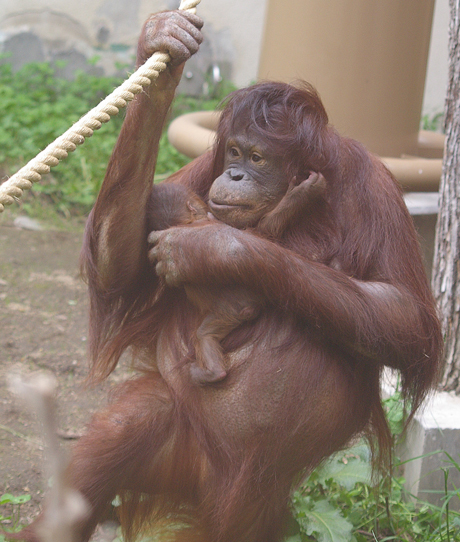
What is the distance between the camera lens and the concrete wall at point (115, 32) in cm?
774

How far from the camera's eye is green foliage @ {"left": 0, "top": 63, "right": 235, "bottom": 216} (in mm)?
6227

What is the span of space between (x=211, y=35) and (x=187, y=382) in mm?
6706

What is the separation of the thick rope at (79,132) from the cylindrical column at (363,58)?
9.53 ft

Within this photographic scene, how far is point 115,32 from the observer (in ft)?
25.8

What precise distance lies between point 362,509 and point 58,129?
16.2ft

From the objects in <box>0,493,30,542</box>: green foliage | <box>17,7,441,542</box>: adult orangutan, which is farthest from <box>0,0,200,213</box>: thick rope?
<box>0,493,30,542</box>: green foliage

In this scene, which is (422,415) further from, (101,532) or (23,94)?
(23,94)

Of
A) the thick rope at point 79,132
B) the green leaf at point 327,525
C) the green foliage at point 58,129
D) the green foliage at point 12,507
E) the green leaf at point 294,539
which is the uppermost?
the thick rope at point 79,132

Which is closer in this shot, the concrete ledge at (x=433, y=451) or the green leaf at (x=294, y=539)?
the green leaf at (x=294, y=539)

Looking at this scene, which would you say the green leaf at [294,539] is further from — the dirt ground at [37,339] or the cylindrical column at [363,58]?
the cylindrical column at [363,58]

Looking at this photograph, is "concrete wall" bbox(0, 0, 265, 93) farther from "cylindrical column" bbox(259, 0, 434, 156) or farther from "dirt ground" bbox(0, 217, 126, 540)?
"cylindrical column" bbox(259, 0, 434, 156)

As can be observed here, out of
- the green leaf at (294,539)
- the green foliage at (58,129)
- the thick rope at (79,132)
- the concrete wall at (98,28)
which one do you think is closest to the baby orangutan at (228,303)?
the thick rope at (79,132)

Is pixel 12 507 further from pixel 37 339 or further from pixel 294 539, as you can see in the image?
Result: pixel 37 339

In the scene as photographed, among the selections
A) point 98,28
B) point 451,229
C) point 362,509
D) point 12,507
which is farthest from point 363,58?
point 98,28
